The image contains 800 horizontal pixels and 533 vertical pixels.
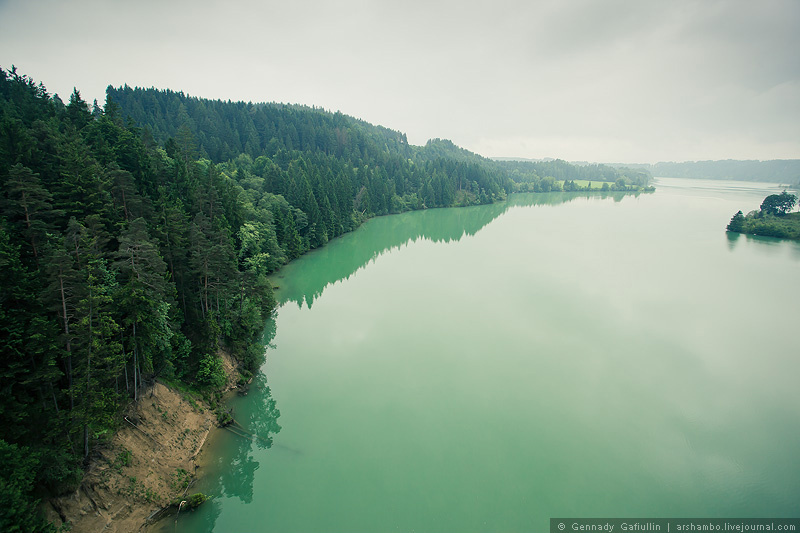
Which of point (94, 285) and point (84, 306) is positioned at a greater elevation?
point (94, 285)

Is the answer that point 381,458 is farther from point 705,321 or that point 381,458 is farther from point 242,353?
point 705,321

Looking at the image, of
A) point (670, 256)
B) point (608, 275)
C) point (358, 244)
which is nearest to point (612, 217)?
point (670, 256)

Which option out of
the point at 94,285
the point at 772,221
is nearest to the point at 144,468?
the point at 94,285

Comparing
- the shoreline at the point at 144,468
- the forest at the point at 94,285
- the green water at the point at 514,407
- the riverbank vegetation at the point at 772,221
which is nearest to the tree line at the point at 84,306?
the forest at the point at 94,285

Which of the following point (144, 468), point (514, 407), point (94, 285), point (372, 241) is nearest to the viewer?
point (94, 285)

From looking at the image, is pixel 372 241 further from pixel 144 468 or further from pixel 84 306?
pixel 84 306

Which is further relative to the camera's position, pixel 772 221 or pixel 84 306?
pixel 772 221
